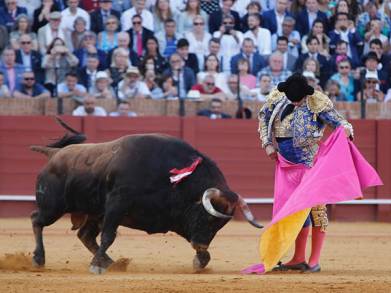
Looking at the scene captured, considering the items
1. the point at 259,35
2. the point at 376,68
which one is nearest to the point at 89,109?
the point at 259,35

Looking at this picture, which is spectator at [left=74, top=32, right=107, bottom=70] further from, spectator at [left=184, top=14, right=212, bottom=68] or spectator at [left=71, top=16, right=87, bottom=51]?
spectator at [left=184, top=14, right=212, bottom=68]

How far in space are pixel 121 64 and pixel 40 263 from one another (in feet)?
15.3

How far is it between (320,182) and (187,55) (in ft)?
17.0

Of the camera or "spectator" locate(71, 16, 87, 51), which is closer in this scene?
"spectator" locate(71, 16, 87, 51)

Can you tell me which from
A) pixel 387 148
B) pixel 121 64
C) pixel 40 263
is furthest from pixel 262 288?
pixel 387 148

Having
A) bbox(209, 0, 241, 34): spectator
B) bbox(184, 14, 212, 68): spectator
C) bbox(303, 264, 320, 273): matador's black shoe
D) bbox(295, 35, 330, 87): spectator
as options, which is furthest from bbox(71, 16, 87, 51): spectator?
bbox(303, 264, 320, 273): matador's black shoe

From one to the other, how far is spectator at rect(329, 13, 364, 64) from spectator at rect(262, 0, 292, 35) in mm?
648

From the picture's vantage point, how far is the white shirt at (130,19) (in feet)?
43.4

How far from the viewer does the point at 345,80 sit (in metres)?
13.4

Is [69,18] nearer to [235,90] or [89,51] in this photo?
[89,51]

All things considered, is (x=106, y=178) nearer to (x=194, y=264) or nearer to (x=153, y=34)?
(x=194, y=264)

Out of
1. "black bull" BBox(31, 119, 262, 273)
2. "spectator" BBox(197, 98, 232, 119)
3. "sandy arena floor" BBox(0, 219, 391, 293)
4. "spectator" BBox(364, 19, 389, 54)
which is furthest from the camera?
"spectator" BBox(364, 19, 389, 54)

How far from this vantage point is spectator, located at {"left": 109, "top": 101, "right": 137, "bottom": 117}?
1316 cm

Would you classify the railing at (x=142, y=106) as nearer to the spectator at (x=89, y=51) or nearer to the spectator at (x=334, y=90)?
the spectator at (x=334, y=90)
